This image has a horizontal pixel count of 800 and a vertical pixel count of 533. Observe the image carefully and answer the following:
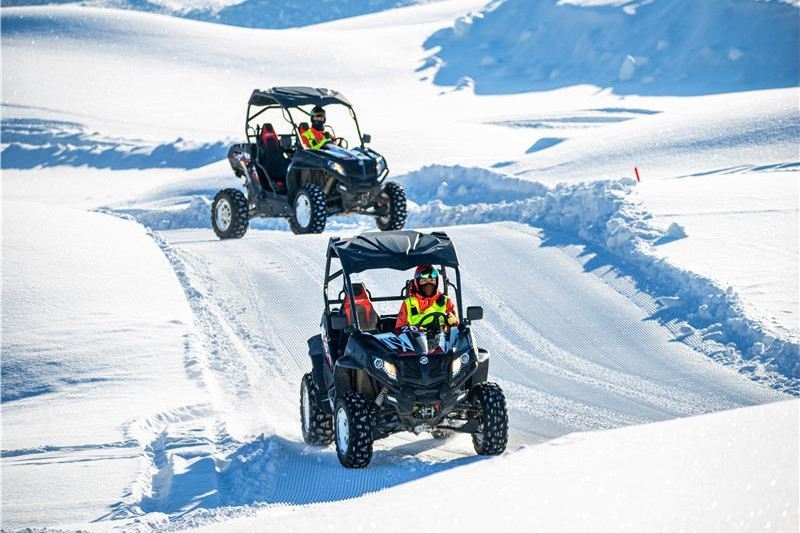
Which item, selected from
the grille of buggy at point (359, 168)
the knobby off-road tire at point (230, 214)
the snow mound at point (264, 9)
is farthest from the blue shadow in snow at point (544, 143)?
the snow mound at point (264, 9)

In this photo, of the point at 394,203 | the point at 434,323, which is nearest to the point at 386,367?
the point at 434,323

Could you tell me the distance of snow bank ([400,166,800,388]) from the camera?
14797 millimetres

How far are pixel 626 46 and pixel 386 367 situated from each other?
160 ft

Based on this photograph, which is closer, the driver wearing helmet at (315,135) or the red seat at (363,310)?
the red seat at (363,310)

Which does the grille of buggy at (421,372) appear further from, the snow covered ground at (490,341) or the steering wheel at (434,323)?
the snow covered ground at (490,341)

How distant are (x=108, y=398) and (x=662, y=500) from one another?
7618mm

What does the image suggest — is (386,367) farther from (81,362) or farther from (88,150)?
(88,150)

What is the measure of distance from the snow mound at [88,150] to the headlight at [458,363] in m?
31.6

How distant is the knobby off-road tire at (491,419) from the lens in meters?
10.5

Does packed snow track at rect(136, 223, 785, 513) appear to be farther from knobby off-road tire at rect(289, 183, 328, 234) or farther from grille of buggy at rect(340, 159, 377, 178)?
grille of buggy at rect(340, 159, 377, 178)

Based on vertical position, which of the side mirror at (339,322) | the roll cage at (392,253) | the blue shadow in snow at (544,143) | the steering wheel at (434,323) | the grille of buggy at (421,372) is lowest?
the blue shadow in snow at (544,143)

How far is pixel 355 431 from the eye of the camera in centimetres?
1027

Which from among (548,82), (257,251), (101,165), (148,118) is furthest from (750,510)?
(548,82)

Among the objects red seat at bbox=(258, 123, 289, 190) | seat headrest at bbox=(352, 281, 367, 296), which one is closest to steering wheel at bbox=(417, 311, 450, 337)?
seat headrest at bbox=(352, 281, 367, 296)
